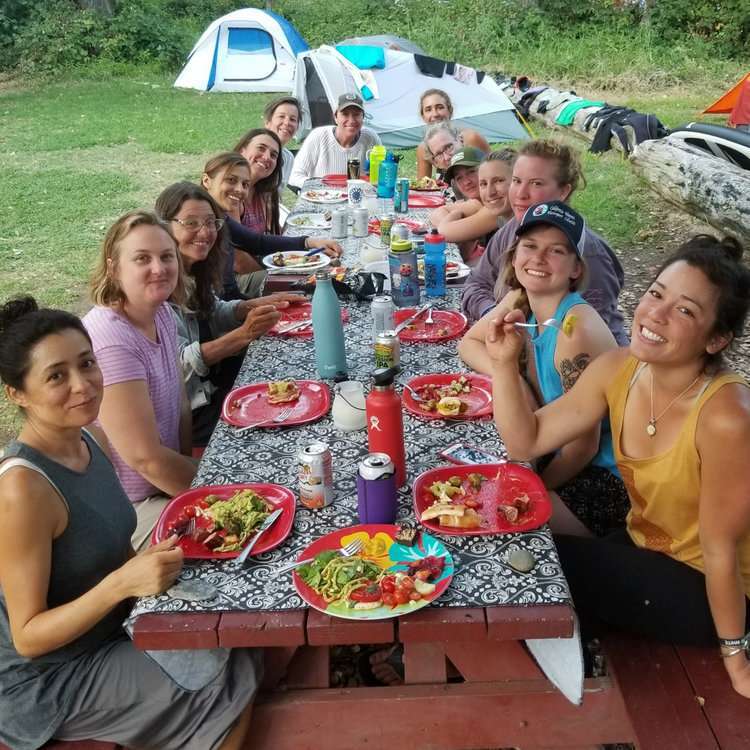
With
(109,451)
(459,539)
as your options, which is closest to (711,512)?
(459,539)

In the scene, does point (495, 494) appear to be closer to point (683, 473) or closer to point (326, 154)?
point (683, 473)

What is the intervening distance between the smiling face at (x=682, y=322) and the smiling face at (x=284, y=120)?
491 cm

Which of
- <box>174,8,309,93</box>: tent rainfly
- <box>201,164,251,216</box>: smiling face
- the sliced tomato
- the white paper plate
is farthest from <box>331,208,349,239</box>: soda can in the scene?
<box>174,8,309,93</box>: tent rainfly

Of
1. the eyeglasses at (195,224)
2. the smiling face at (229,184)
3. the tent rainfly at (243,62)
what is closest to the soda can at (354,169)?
the smiling face at (229,184)

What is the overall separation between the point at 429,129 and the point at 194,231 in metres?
3.36

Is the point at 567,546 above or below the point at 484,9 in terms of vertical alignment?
below

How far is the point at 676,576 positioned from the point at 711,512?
0.26 m

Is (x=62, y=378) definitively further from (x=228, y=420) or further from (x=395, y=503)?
(x=395, y=503)

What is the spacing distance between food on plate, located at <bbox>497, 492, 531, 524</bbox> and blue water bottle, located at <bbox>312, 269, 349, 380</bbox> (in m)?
0.99

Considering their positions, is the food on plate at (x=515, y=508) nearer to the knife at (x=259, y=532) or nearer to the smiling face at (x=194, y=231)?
the knife at (x=259, y=532)

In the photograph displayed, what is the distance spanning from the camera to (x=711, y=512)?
71.9 inches

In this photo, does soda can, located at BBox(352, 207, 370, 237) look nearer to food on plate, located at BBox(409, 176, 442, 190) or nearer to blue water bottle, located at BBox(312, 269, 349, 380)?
food on plate, located at BBox(409, 176, 442, 190)

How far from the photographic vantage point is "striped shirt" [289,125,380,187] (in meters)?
6.70

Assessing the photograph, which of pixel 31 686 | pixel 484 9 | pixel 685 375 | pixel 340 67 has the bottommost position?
pixel 31 686
